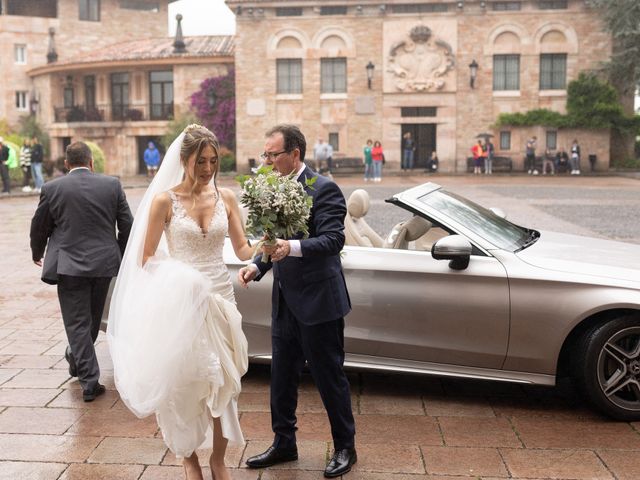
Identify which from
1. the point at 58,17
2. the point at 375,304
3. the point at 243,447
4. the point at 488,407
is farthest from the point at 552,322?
the point at 58,17

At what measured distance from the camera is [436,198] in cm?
639

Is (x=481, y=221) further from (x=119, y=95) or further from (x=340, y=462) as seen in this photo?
(x=119, y=95)

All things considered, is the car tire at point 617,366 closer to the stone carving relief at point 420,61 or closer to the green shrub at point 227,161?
the stone carving relief at point 420,61

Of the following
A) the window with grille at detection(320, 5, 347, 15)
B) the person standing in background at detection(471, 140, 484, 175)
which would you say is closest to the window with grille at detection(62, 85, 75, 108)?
→ the window with grille at detection(320, 5, 347, 15)

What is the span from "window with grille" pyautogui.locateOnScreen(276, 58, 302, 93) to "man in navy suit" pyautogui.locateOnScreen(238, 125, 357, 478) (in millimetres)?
37750

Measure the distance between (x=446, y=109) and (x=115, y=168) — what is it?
61.7ft

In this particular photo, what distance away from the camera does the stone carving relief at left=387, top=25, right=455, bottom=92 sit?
133ft

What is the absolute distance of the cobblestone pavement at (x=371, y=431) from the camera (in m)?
4.59

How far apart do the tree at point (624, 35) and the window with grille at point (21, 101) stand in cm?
3421

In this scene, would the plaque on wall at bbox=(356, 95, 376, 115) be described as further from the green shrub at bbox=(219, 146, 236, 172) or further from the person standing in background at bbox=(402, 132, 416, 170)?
the green shrub at bbox=(219, 146, 236, 172)

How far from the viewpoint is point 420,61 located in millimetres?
40656

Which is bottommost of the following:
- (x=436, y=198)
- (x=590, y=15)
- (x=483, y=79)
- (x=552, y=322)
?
(x=552, y=322)

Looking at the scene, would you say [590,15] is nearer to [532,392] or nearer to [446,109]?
[446,109]

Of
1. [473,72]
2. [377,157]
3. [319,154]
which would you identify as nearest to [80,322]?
[377,157]
